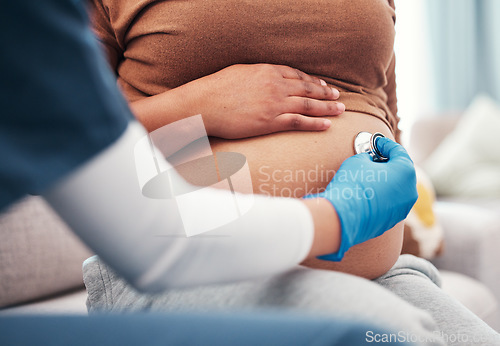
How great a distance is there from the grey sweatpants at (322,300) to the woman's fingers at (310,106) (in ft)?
0.89

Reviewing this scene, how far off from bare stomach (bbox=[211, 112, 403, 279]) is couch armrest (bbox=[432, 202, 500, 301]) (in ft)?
3.22

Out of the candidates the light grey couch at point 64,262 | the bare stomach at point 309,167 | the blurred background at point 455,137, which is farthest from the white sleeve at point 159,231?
the blurred background at point 455,137

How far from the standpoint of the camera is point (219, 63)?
2.32 feet

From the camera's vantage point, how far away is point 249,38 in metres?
0.68

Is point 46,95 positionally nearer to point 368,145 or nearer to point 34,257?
point 368,145

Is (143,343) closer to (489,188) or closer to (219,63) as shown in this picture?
(219,63)

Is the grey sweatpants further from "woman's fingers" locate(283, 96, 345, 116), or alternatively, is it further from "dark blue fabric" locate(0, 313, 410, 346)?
"woman's fingers" locate(283, 96, 345, 116)

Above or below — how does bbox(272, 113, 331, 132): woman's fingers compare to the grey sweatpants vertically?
above

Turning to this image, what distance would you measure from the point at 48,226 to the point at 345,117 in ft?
2.86

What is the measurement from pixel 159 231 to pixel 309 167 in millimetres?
324

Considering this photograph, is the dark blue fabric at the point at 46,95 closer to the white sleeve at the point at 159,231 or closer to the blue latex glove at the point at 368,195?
the white sleeve at the point at 159,231

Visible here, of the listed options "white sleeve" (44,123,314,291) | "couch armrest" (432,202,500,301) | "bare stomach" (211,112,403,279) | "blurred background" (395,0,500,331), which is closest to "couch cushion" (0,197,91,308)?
"bare stomach" (211,112,403,279)

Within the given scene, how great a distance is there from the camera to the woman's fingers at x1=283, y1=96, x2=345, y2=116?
66 centimetres

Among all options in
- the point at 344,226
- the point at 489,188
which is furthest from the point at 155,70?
the point at 489,188
